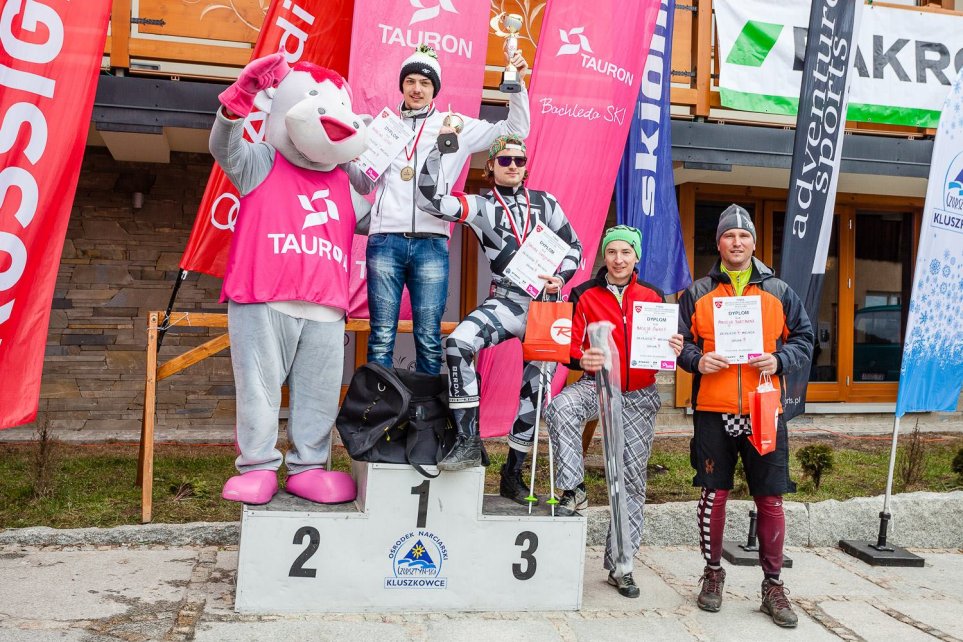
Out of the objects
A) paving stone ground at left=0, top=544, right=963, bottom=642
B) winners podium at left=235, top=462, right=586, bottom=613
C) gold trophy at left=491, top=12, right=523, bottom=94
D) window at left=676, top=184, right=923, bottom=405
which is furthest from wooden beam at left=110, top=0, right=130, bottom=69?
window at left=676, top=184, right=923, bottom=405

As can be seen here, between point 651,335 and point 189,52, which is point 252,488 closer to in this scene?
point 651,335

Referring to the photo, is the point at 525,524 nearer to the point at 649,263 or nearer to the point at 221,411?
the point at 649,263

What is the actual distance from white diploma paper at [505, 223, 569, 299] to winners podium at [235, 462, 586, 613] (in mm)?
933

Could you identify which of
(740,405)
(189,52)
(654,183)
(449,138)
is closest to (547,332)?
(740,405)

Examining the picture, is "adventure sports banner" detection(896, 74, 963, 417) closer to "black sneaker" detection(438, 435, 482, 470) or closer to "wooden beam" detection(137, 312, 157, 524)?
"black sneaker" detection(438, 435, 482, 470)

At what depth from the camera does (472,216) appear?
4.09m

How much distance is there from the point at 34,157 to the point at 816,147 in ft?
13.7

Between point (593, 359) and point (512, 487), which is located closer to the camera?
point (593, 359)

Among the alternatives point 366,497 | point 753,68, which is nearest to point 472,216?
point 366,497

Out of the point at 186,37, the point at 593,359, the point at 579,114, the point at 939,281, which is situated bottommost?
the point at 593,359

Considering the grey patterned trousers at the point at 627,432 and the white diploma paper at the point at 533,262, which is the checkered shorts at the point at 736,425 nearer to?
the grey patterned trousers at the point at 627,432

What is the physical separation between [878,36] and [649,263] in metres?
4.37

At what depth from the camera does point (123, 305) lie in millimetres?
7727

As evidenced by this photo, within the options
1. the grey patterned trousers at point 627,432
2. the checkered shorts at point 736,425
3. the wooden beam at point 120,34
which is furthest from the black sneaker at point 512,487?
the wooden beam at point 120,34
